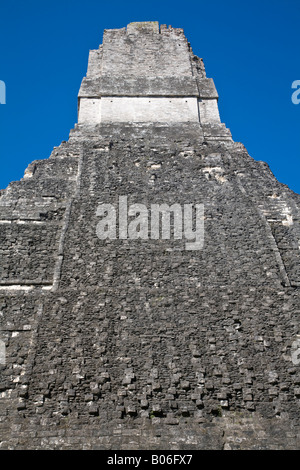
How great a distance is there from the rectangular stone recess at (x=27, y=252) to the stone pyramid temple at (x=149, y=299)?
4 cm

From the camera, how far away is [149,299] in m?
9.08

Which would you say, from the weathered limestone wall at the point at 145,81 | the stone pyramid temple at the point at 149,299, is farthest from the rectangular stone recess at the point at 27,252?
the weathered limestone wall at the point at 145,81

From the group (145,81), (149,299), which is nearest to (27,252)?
(149,299)

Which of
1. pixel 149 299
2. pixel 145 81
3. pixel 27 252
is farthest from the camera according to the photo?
pixel 145 81

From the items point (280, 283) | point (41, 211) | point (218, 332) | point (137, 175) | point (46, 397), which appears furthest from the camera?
point (137, 175)

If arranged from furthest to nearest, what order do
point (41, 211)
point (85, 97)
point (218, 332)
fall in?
point (85, 97) < point (41, 211) < point (218, 332)

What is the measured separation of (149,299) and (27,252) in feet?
11.0

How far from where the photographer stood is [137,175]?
12.7 meters

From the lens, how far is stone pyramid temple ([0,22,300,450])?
710cm

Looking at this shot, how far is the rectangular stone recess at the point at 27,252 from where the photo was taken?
31.8 ft

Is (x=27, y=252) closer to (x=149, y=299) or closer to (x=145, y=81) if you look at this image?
(x=149, y=299)

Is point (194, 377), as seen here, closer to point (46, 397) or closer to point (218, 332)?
point (218, 332)
